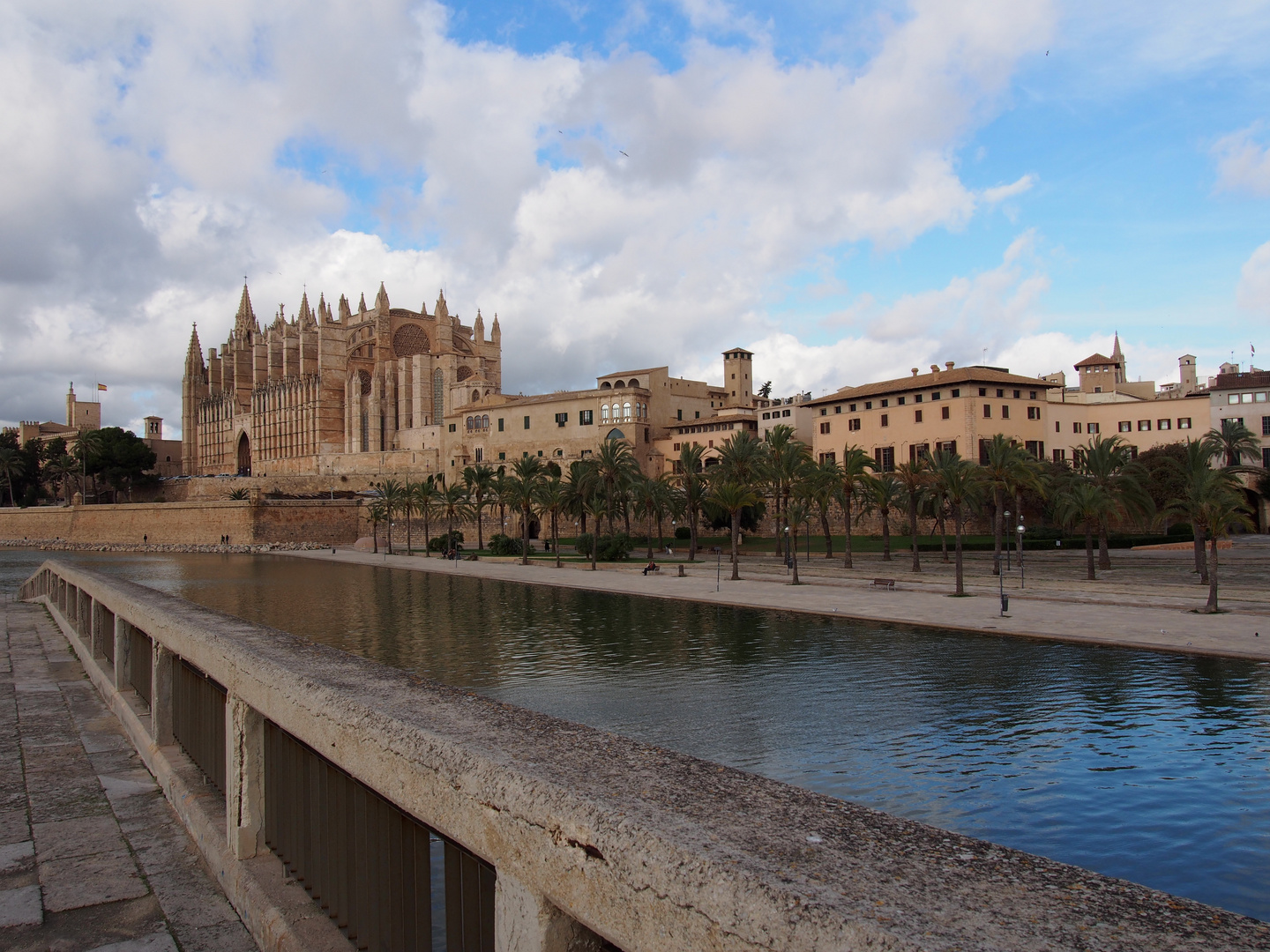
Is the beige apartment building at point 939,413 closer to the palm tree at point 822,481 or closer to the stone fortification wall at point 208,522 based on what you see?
the palm tree at point 822,481

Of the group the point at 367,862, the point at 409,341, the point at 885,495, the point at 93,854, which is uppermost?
the point at 409,341

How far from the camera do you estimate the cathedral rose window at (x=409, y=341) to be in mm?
106625

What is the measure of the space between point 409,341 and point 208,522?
1455 inches

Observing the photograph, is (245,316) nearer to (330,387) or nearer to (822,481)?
(330,387)

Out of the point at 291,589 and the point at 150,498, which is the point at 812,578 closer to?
the point at 291,589

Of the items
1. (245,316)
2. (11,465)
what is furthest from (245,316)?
(11,465)

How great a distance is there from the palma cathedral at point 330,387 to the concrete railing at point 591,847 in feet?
279

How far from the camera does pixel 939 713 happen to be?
1498 centimetres

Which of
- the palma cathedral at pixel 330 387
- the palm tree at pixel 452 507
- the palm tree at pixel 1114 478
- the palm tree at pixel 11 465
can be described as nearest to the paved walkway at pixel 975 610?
the palm tree at pixel 1114 478

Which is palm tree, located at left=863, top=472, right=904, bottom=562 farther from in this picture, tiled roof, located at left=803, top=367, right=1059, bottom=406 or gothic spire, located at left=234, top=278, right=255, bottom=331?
gothic spire, located at left=234, top=278, right=255, bottom=331

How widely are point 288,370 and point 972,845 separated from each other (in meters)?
117

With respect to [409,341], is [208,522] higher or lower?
lower

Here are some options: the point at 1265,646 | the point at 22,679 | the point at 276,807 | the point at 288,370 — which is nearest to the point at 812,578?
the point at 1265,646

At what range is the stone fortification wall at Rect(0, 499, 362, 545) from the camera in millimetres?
76188
